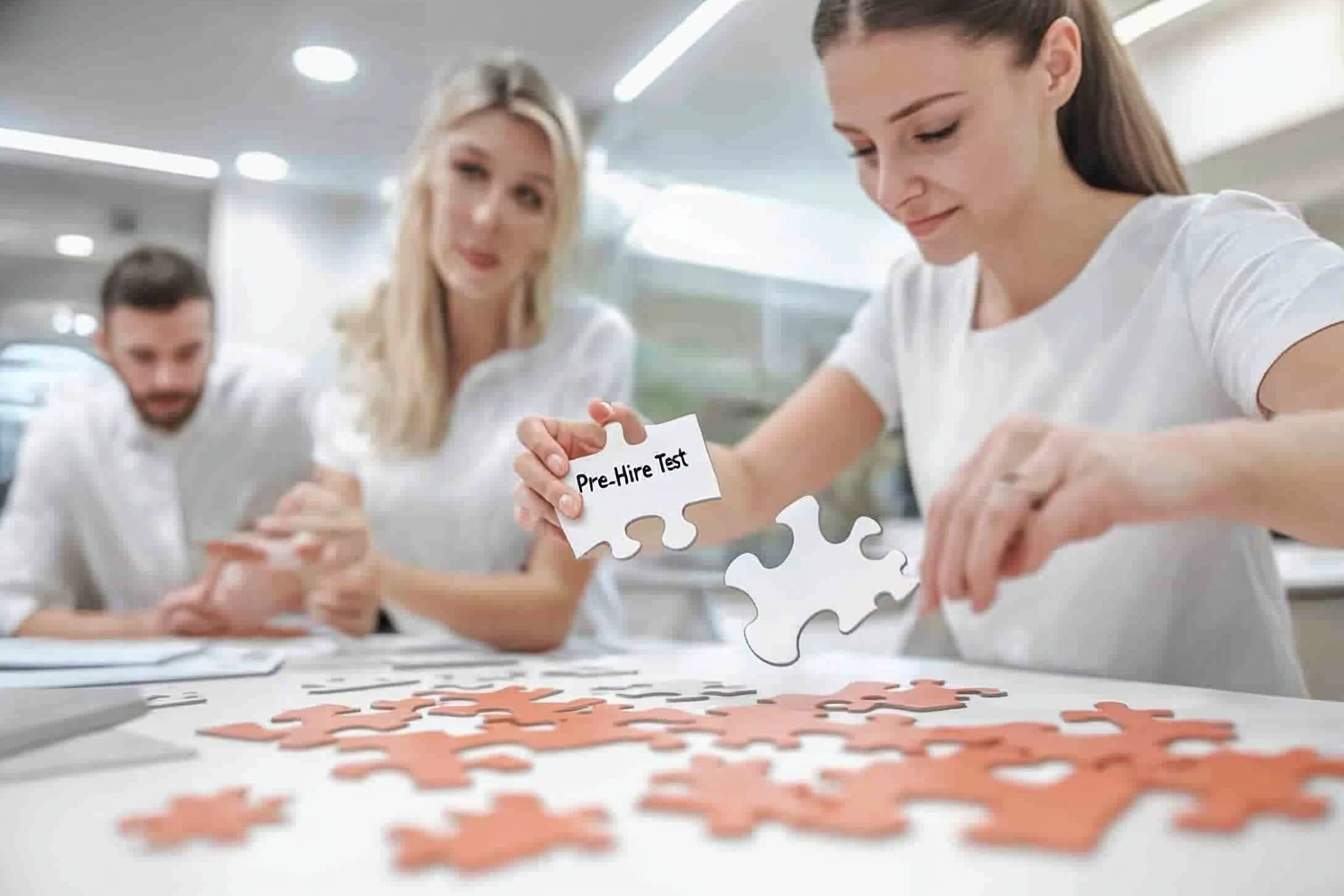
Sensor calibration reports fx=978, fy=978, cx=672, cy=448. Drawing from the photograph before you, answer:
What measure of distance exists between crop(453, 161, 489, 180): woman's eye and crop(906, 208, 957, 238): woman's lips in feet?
2.78

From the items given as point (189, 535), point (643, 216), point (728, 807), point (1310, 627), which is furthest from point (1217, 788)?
point (643, 216)

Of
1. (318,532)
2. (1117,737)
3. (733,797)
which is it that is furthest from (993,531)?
(318,532)

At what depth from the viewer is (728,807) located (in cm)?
47

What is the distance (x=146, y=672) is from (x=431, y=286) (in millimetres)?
881

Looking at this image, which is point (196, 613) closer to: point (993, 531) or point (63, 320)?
point (63, 320)

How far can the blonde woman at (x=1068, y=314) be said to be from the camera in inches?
36.0

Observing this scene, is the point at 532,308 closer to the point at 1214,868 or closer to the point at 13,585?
the point at 13,585

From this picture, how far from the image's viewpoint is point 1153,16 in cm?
122

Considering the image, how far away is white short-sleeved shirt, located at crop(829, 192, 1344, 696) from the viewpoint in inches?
37.1

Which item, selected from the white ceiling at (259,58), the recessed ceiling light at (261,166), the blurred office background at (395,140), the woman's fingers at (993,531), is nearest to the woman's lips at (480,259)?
the blurred office background at (395,140)

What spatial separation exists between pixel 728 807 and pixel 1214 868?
206mm

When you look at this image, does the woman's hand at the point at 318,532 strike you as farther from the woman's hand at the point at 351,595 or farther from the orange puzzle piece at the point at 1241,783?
the orange puzzle piece at the point at 1241,783

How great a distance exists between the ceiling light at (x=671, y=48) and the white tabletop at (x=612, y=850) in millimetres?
1392

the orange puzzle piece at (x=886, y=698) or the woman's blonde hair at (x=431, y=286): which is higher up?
the woman's blonde hair at (x=431, y=286)
